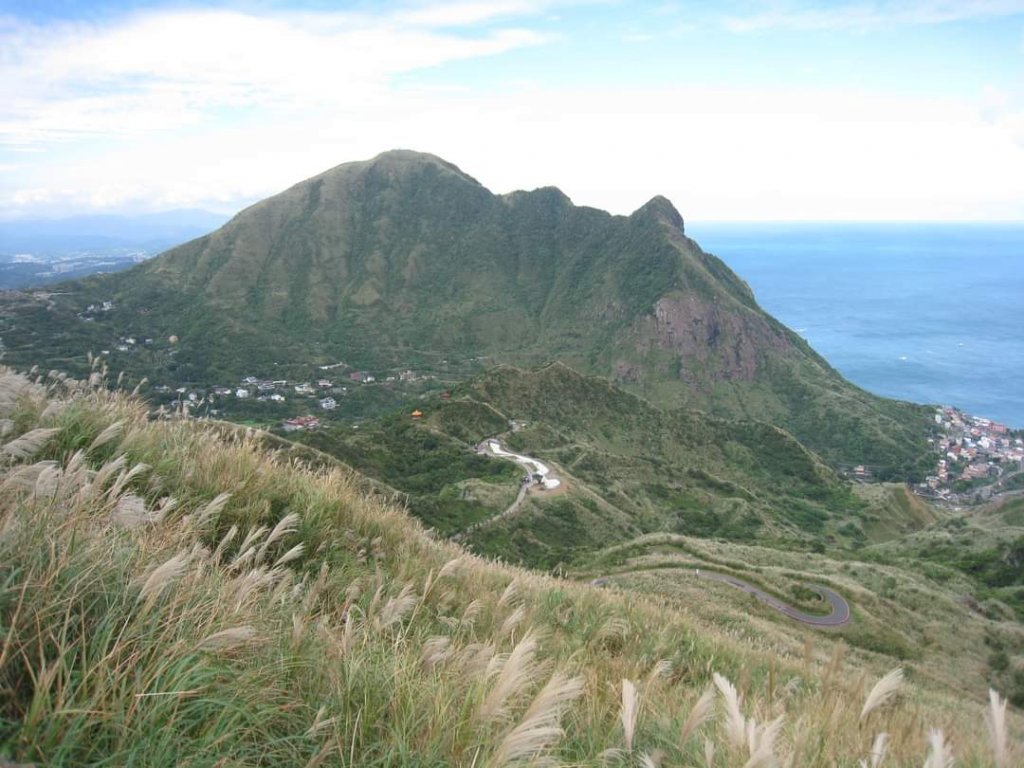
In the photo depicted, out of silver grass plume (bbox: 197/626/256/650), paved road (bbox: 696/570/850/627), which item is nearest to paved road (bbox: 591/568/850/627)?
paved road (bbox: 696/570/850/627)

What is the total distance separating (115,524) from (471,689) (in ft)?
6.60

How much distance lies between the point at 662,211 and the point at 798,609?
168761mm

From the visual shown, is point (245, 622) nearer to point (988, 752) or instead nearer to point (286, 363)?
point (988, 752)

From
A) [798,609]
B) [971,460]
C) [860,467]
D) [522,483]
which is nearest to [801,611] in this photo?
[798,609]

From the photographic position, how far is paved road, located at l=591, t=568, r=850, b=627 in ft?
75.3

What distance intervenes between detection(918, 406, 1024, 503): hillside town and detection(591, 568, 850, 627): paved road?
9098 cm

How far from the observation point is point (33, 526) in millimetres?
2260

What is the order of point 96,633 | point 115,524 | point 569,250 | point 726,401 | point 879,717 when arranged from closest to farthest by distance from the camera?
point 96,633, point 115,524, point 879,717, point 726,401, point 569,250

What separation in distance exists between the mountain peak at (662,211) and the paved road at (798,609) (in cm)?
16254

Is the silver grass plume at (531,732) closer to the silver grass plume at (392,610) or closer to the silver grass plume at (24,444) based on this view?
the silver grass plume at (392,610)

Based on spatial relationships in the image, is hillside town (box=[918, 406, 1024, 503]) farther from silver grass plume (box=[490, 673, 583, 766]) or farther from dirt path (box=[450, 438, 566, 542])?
silver grass plume (box=[490, 673, 583, 766])

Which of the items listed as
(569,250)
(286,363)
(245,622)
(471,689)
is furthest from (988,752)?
(569,250)

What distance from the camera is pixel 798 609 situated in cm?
2423

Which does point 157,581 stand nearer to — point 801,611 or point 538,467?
point 801,611
